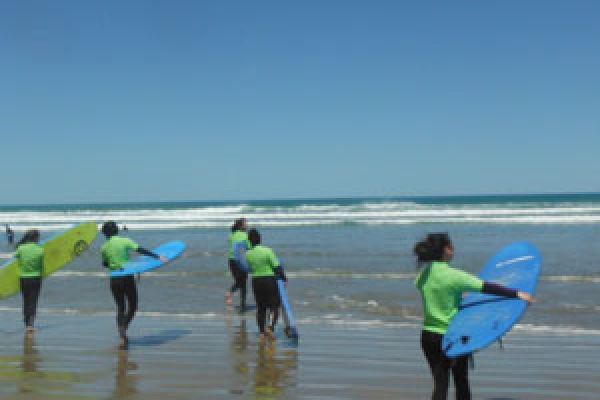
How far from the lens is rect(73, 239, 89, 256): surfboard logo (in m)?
10.9

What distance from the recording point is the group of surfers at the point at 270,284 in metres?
4.15

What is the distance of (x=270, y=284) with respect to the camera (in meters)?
7.91

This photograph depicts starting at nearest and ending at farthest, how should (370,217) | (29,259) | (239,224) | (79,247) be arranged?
1. (29,259)
2. (239,224)
3. (79,247)
4. (370,217)

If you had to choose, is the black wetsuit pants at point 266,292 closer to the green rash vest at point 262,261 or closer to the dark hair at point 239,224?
the green rash vest at point 262,261

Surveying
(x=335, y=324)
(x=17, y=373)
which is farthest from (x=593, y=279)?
(x=17, y=373)

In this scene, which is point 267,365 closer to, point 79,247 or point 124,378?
point 124,378

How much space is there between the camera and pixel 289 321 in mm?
8094

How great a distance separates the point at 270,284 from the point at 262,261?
31cm

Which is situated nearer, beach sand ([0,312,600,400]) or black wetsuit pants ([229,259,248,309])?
beach sand ([0,312,600,400])

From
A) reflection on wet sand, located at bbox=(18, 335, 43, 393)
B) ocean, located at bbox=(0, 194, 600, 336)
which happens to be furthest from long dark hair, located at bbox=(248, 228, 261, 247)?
reflection on wet sand, located at bbox=(18, 335, 43, 393)

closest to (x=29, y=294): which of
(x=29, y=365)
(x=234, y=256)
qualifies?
(x=29, y=365)

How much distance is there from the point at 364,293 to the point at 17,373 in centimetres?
700

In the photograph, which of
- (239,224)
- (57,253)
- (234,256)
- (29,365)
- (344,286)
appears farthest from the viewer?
(344,286)

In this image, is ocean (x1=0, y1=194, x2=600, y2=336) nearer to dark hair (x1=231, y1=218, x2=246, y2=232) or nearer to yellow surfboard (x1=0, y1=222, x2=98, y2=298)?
yellow surfboard (x1=0, y1=222, x2=98, y2=298)
